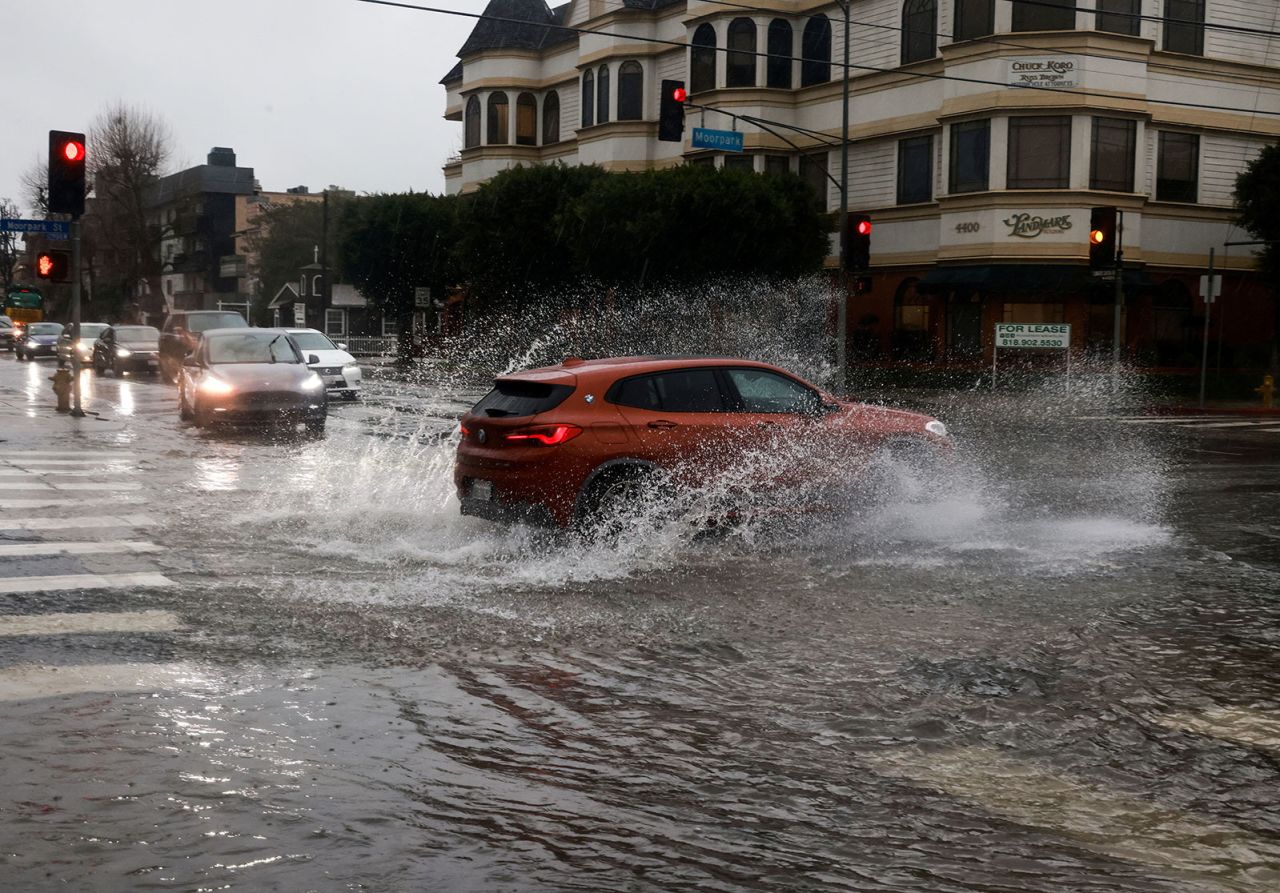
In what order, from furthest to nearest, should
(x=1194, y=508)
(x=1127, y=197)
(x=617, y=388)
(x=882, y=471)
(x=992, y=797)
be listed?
(x=1127, y=197) < (x=1194, y=508) < (x=882, y=471) < (x=617, y=388) < (x=992, y=797)

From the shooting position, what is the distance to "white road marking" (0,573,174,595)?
897 cm

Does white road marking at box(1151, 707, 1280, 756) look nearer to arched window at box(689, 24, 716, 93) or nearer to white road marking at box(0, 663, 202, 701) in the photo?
white road marking at box(0, 663, 202, 701)

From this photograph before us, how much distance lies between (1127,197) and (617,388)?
29.9 meters

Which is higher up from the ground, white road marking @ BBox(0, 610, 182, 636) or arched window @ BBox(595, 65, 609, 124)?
arched window @ BBox(595, 65, 609, 124)

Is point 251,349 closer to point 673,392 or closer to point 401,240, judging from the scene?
point 673,392

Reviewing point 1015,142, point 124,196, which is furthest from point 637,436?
point 124,196

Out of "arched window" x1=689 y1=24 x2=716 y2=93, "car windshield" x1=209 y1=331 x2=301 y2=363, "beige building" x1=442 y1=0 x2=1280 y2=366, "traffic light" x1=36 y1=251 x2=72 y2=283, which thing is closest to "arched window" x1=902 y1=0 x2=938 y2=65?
"beige building" x1=442 y1=0 x2=1280 y2=366

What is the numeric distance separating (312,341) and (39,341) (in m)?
32.2

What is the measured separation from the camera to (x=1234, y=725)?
6.23 m

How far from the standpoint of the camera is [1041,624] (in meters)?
8.21

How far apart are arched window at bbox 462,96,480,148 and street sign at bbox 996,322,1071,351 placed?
30.8 meters

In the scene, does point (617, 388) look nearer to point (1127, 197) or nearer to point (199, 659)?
point (199, 659)

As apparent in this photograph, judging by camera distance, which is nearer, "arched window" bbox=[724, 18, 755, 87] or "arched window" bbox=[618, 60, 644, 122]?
"arched window" bbox=[724, 18, 755, 87]

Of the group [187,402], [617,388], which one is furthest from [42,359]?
[617,388]
